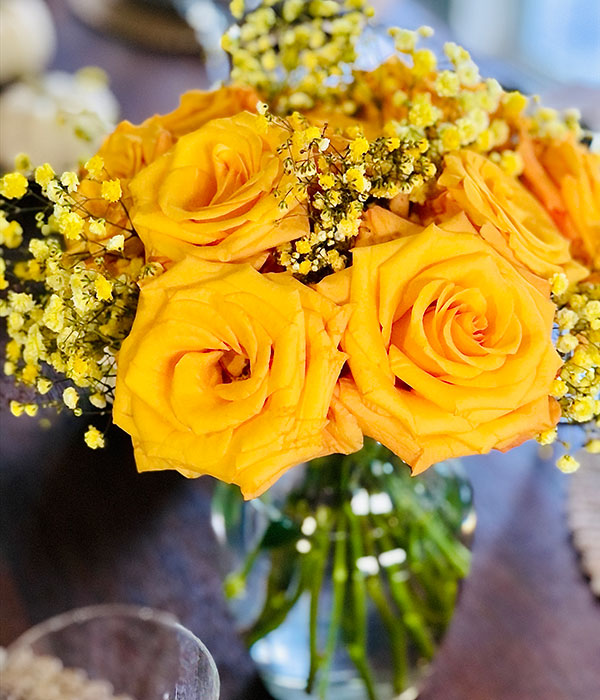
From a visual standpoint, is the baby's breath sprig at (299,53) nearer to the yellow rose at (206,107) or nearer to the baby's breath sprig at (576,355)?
the yellow rose at (206,107)

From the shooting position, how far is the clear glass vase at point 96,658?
0.55m

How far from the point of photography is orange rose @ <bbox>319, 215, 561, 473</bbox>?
36 cm

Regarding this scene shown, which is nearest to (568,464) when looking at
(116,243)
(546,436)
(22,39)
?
(546,436)

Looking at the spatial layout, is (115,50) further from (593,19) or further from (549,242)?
(593,19)

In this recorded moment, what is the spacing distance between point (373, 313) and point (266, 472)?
8cm

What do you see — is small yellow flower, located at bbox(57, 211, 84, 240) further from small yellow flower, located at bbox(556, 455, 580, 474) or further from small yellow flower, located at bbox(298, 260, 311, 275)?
small yellow flower, located at bbox(556, 455, 580, 474)

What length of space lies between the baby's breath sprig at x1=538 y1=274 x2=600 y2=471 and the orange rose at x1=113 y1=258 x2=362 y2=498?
11cm

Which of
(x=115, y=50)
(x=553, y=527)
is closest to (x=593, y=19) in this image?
(x=115, y=50)

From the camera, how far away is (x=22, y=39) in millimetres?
1059

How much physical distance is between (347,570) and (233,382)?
22 cm

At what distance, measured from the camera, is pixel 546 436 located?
15.4 inches

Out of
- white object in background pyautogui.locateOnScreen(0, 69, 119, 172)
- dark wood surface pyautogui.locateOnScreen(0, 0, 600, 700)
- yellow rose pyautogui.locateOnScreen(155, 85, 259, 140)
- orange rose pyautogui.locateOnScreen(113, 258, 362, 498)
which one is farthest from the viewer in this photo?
white object in background pyautogui.locateOnScreen(0, 69, 119, 172)

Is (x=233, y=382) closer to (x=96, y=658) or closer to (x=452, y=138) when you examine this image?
(x=452, y=138)

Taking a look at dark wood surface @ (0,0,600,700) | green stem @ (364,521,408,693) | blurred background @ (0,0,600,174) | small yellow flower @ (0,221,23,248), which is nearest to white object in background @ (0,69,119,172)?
blurred background @ (0,0,600,174)
